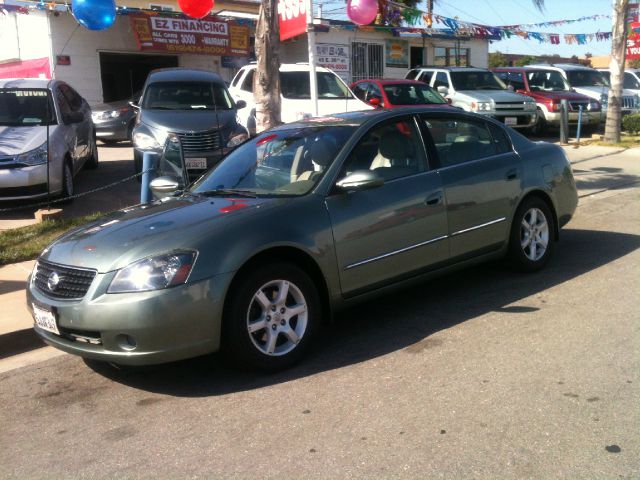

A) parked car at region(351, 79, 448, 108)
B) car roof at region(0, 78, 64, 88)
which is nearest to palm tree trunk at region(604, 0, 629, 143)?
parked car at region(351, 79, 448, 108)

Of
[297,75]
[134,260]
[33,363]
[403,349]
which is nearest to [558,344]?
[403,349]

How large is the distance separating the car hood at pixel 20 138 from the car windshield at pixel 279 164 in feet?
14.2

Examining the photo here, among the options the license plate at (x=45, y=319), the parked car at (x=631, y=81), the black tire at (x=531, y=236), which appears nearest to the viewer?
the license plate at (x=45, y=319)

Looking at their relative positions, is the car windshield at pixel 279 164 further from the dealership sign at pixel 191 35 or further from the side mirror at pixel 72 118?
the dealership sign at pixel 191 35

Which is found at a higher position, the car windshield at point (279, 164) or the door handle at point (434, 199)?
the car windshield at point (279, 164)

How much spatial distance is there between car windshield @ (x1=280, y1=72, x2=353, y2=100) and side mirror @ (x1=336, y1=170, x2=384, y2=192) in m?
9.72

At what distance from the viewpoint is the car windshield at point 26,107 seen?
383 inches

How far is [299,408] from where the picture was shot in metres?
4.04

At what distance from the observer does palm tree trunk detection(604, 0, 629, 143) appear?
1661 centimetres

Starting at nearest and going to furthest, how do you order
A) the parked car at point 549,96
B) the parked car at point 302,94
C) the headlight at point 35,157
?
the headlight at point 35,157, the parked car at point 302,94, the parked car at point 549,96

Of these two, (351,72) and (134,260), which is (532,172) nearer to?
(134,260)

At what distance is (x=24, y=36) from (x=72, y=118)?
12.3m

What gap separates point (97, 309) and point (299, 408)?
1.33 meters

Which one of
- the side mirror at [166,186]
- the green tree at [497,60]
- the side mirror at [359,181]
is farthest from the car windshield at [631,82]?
the green tree at [497,60]
